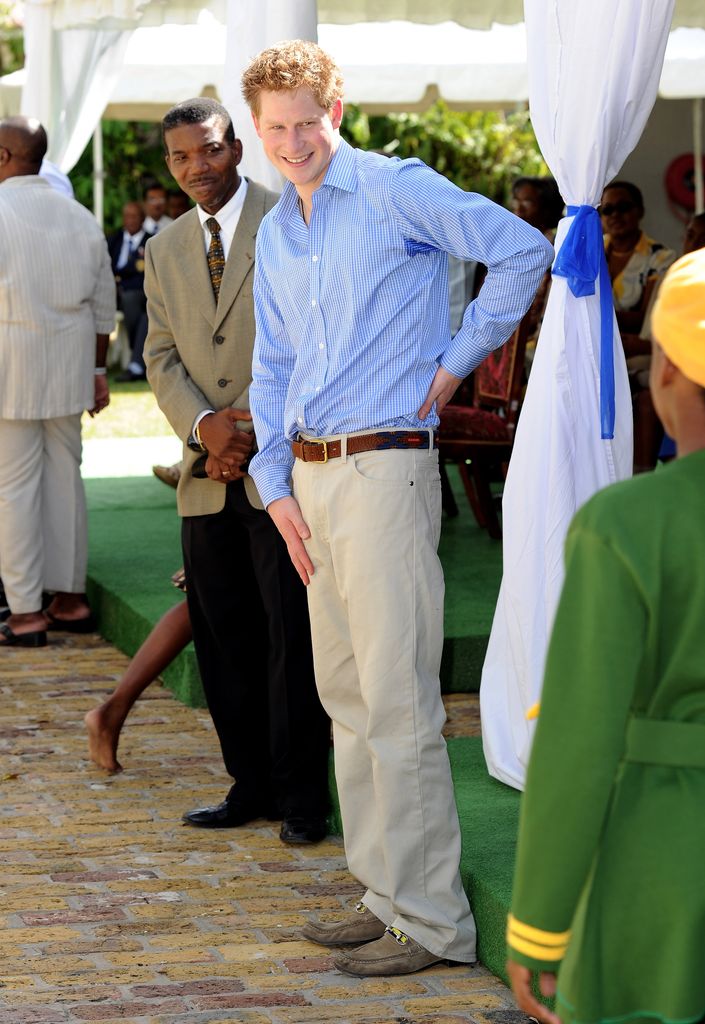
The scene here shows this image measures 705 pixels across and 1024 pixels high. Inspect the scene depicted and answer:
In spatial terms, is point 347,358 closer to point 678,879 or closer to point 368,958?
point 368,958

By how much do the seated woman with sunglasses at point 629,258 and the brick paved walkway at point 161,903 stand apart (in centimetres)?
309

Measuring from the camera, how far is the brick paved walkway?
3.70 m

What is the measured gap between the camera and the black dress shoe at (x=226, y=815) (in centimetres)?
498

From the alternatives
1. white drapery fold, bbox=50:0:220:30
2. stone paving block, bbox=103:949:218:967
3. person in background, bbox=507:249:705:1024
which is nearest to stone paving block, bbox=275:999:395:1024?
stone paving block, bbox=103:949:218:967

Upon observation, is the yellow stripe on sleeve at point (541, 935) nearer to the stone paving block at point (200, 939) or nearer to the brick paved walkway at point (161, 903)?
the brick paved walkway at point (161, 903)

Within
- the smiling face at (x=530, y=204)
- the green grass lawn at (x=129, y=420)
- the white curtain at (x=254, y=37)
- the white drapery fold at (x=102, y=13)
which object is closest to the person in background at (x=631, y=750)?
the white curtain at (x=254, y=37)

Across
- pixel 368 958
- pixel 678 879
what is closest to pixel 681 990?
pixel 678 879

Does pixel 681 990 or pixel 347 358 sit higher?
pixel 347 358

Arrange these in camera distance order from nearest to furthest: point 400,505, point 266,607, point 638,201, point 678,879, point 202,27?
point 678,879 < point 400,505 < point 266,607 < point 638,201 < point 202,27

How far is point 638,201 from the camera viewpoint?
8742 millimetres

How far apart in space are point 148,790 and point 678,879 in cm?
358

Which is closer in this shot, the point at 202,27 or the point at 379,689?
the point at 379,689

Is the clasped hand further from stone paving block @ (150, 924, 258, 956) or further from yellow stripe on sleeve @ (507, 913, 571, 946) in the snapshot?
yellow stripe on sleeve @ (507, 913, 571, 946)

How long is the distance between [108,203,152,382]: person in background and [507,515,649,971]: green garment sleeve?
658 inches
